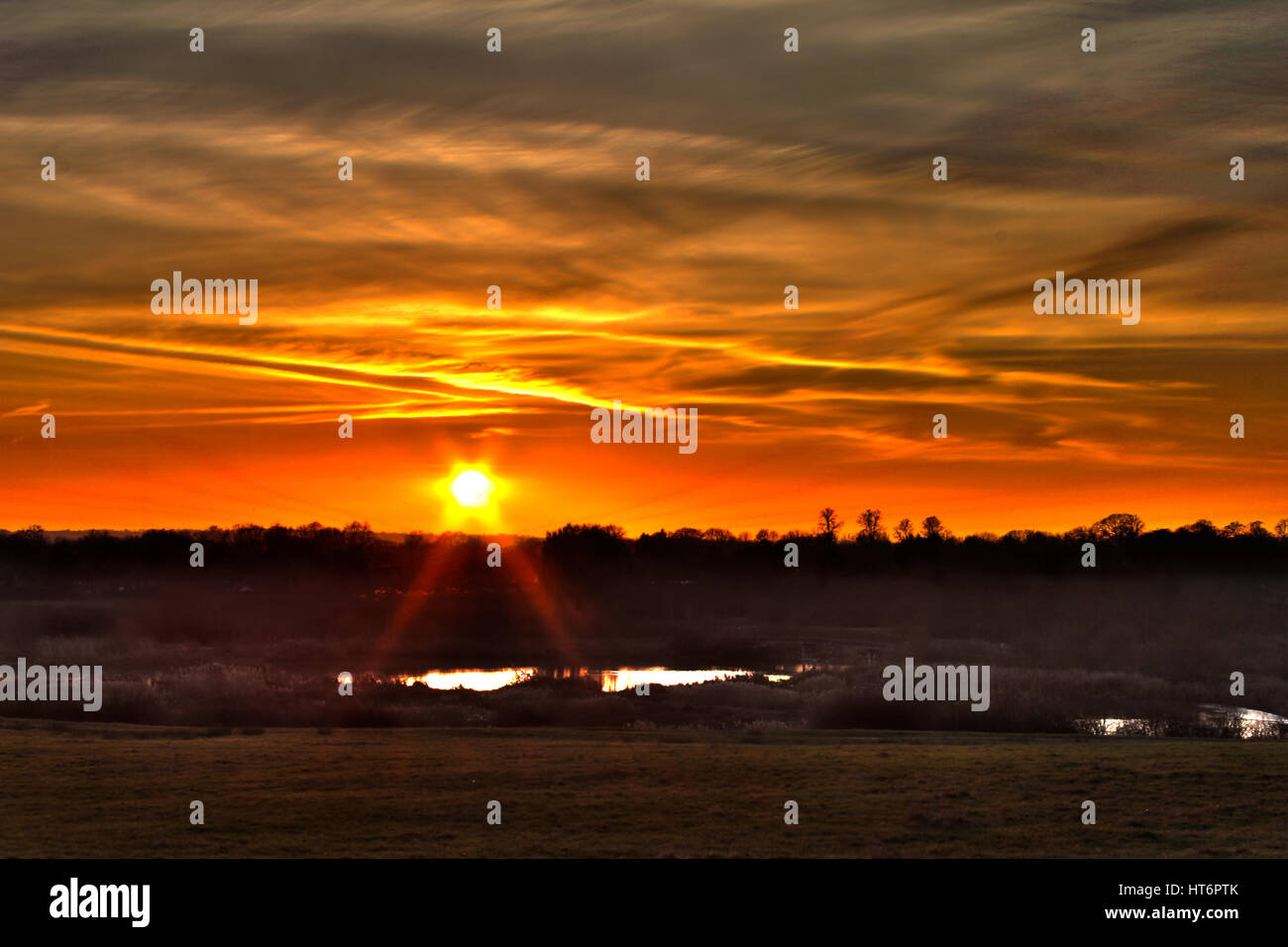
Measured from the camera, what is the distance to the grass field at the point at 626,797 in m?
14.1

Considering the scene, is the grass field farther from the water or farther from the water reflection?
the water reflection

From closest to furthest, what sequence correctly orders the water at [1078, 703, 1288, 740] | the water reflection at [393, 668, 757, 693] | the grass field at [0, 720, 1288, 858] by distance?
the grass field at [0, 720, 1288, 858] < the water at [1078, 703, 1288, 740] < the water reflection at [393, 668, 757, 693]

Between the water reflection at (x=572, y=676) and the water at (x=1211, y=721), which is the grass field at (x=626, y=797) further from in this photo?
the water reflection at (x=572, y=676)

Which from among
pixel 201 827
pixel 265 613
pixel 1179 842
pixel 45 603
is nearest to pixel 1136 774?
pixel 1179 842

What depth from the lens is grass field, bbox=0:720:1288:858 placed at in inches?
555

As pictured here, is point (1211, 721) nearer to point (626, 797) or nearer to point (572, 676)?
point (572, 676)

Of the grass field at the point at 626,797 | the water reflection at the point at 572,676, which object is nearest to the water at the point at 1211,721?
the grass field at the point at 626,797

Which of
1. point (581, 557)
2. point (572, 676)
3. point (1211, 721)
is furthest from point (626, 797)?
point (581, 557)

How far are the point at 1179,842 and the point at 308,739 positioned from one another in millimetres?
16742

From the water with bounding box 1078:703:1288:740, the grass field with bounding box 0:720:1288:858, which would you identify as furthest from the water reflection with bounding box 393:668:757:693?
the grass field with bounding box 0:720:1288:858

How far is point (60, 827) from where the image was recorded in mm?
14594

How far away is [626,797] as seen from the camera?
16.8 metres

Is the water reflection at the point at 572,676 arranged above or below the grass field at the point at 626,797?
below
